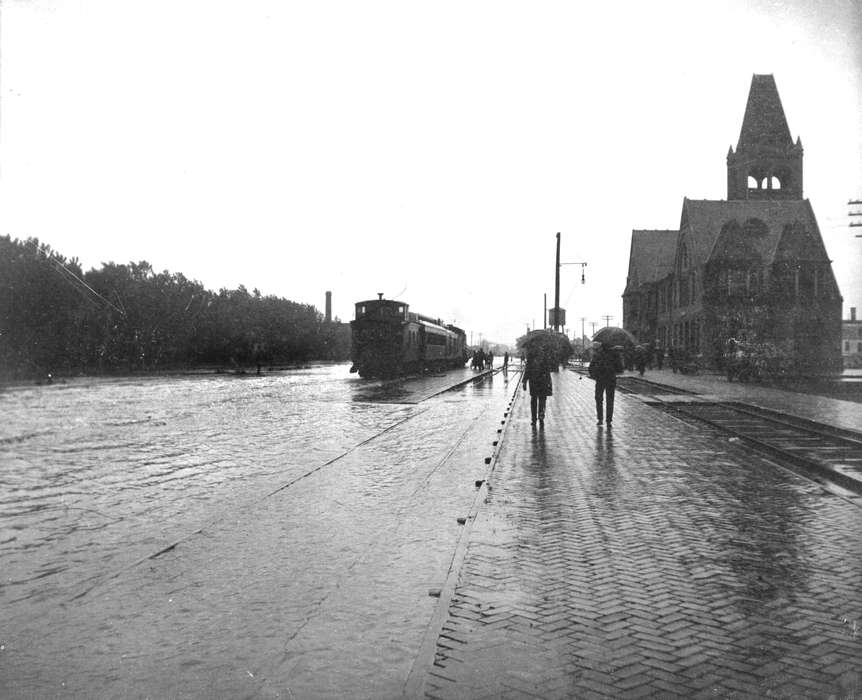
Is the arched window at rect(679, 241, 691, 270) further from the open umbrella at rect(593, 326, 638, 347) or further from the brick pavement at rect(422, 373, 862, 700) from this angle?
the brick pavement at rect(422, 373, 862, 700)

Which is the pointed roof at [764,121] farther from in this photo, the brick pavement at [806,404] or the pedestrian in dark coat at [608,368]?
the pedestrian in dark coat at [608,368]

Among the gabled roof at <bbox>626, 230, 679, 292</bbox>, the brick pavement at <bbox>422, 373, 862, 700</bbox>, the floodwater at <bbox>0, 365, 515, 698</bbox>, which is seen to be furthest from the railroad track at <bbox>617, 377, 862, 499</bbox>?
the gabled roof at <bbox>626, 230, 679, 292</bbox>

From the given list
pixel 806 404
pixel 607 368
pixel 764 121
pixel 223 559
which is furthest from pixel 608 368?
pixel 764 121

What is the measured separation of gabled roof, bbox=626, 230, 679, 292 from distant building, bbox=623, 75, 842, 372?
7804 mm

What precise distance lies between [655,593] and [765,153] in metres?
62.3

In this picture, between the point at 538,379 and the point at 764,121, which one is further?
the point at 764,121

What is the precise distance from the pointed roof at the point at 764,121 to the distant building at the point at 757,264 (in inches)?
3.1

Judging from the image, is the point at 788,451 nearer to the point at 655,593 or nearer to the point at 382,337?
the point at 655,593

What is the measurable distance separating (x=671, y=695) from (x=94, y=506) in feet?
19.0

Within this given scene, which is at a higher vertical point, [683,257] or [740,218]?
[740,218]

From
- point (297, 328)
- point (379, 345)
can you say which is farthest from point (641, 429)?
point (297, 328)

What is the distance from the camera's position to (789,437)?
1320 cm

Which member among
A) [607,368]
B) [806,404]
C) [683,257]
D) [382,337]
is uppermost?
[683,257]

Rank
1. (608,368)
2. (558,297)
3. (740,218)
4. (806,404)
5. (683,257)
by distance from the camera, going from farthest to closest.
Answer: (683,257) < (740,218) < (558,297) < (806,404) < (608,368)
